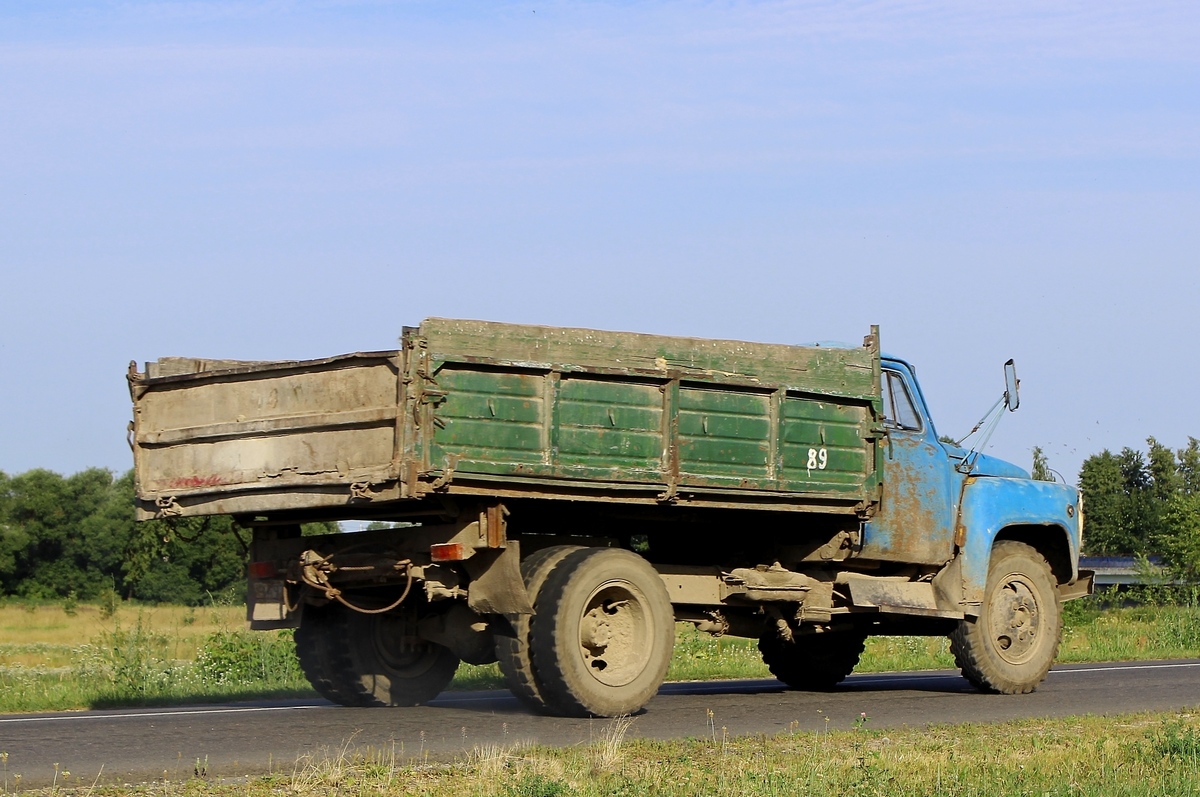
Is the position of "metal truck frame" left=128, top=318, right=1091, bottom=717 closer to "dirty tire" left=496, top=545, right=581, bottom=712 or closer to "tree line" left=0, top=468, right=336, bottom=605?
"dirty tire" left=496, top=545, right=581, bottom=712

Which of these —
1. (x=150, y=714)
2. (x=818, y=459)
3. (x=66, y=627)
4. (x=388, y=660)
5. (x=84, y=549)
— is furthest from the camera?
(x=84, y=549)

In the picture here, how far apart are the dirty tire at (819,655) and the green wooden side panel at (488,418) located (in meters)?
5.37

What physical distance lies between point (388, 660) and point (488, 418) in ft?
10.4

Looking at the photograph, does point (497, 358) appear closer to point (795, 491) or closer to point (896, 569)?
point (795, 491)

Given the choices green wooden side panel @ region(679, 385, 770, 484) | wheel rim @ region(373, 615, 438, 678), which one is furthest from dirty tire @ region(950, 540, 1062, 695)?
wheel rim @ region(373, 615, 438, 678)

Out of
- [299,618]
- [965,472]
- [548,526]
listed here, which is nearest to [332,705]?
[299,618]

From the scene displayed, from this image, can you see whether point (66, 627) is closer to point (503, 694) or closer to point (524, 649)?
point (503, 694)

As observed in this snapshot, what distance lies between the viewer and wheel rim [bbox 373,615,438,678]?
12625 mm

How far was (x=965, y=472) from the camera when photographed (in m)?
14.0

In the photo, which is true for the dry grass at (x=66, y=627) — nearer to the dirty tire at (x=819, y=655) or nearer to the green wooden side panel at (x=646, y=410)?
the dirty tire at (x=819, y=655)

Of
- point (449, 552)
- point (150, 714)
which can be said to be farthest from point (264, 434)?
point (150, 714)

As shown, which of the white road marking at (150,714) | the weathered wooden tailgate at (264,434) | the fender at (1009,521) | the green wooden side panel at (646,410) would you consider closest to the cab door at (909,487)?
the fender at (1009,521)

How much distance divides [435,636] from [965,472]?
5.08m

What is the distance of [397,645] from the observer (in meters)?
12.7
